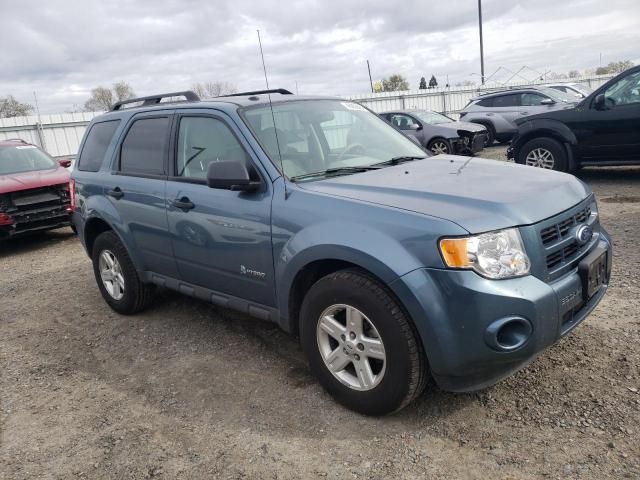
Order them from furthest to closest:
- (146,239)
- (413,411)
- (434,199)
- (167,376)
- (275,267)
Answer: (146,239) < (167,376) < (275,267) < (413,411) < (434,199)

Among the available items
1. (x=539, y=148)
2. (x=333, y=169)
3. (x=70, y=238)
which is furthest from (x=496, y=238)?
(x=70, y=238)

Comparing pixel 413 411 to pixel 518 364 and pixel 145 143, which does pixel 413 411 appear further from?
pixel 145 143

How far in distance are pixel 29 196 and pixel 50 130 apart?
8078 mm

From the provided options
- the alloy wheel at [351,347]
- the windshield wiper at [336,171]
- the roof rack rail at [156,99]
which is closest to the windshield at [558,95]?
the roof rack rail at [156,99]

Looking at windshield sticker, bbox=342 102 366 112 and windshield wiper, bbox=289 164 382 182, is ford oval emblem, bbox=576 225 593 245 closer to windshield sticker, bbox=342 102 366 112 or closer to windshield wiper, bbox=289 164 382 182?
windshield wiper, bbox=289 164 382 182

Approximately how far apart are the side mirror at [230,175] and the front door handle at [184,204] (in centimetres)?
53

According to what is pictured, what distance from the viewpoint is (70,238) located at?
9.23m

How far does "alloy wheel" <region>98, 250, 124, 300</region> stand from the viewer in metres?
4.86

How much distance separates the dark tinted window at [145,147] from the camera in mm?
4184

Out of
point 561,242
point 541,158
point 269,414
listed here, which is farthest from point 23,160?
point 561,242

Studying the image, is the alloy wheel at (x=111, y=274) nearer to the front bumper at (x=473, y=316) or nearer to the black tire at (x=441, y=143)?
the front bumper at (x=473, y=316)

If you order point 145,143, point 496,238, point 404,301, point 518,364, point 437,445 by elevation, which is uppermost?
point 145,143

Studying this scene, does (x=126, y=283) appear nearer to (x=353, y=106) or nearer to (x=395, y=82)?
(x=353, y=106)

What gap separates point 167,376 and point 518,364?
93.0 inches
